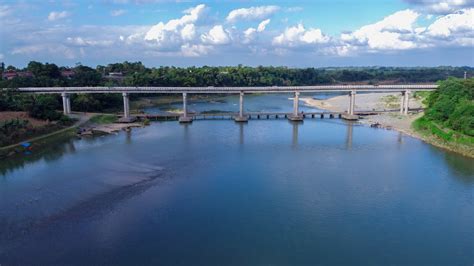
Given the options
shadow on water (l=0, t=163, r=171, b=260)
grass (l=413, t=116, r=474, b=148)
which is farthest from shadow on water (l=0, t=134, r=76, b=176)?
grass (l=413, t=116, r=474, b=148)

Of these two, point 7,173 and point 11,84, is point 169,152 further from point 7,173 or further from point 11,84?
point 11,84

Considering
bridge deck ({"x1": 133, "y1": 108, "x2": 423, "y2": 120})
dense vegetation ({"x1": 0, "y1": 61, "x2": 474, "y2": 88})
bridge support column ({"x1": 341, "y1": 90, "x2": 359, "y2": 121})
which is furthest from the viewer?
dense vegetation ({"x1": 0, "y1": 61, "x2": 474, "y2": 88})

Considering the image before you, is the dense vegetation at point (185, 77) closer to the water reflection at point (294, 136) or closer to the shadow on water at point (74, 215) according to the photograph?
the water reflection at point (294, 136)

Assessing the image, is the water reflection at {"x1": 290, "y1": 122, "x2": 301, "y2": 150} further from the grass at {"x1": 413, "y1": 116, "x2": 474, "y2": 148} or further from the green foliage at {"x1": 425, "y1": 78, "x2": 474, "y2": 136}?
the green foliage at {"x1": 425, "y1": 78, "x2": 474, "y2": 136}

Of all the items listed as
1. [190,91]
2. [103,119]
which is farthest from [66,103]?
[190,91]

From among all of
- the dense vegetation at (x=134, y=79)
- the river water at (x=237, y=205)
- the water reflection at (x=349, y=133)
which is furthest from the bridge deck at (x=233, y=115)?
the river water at (x=237, y=205)

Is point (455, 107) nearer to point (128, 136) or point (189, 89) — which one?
point (189, 89)
